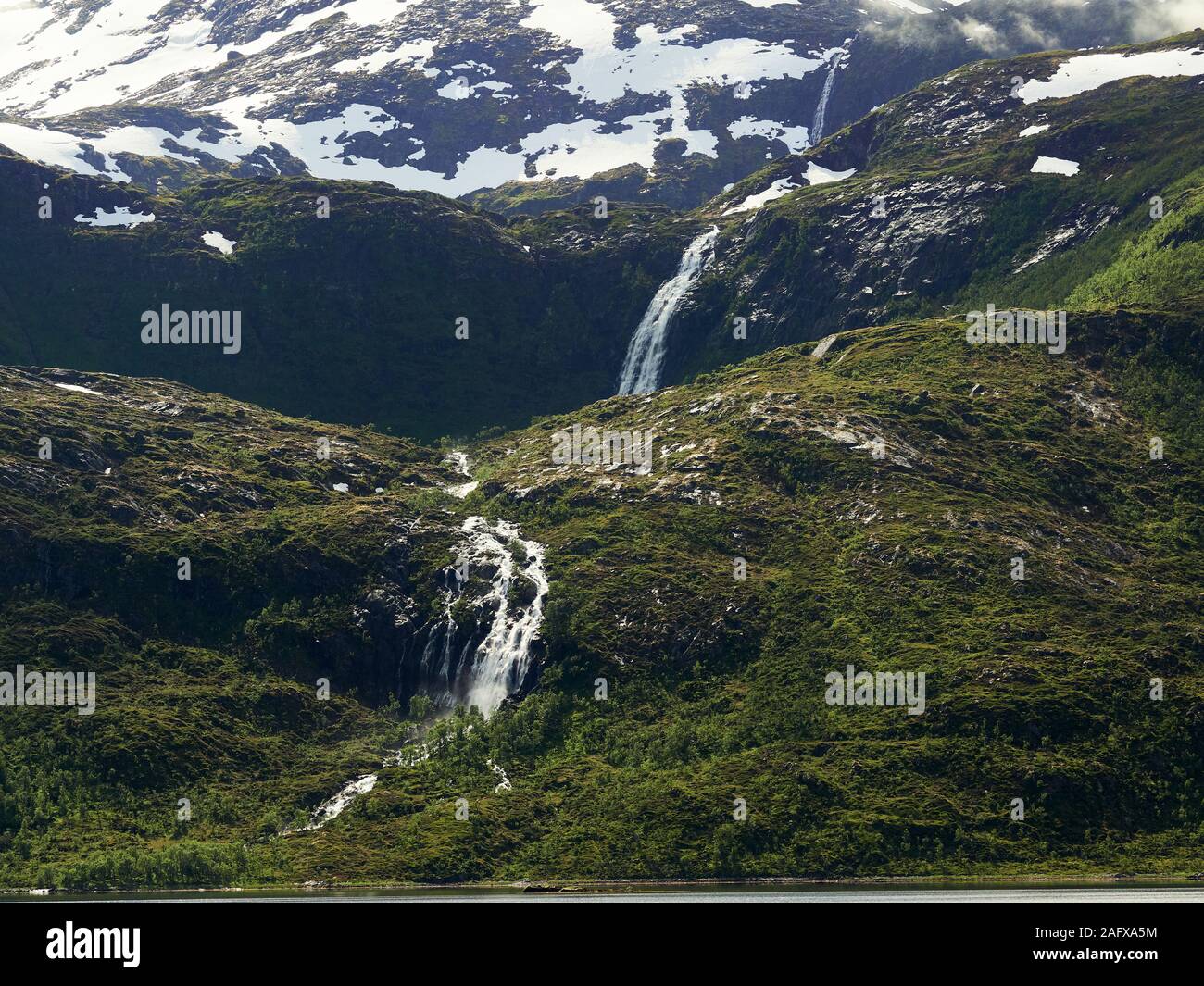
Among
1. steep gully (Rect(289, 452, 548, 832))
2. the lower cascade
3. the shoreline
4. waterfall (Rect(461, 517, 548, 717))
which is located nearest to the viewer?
the shoreline

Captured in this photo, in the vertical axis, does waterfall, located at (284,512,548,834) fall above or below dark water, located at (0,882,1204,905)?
above

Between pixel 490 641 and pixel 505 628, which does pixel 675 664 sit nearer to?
pixel 505 628

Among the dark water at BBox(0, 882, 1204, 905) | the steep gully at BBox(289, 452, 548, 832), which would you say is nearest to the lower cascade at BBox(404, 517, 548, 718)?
the steep gully at BBox(289, 452, 548, 832)

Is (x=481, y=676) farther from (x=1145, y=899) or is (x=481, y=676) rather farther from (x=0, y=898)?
(x=1145, y=899)

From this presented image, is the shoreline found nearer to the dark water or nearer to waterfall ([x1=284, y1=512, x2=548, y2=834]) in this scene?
the dark water

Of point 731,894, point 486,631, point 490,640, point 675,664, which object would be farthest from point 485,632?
point 731,894

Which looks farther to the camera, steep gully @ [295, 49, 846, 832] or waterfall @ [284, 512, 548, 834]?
steep gully @ [295, 49, 846, 832]

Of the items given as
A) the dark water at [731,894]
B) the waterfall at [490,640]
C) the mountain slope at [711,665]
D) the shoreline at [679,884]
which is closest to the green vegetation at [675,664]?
the mountain slope at [711,665]
